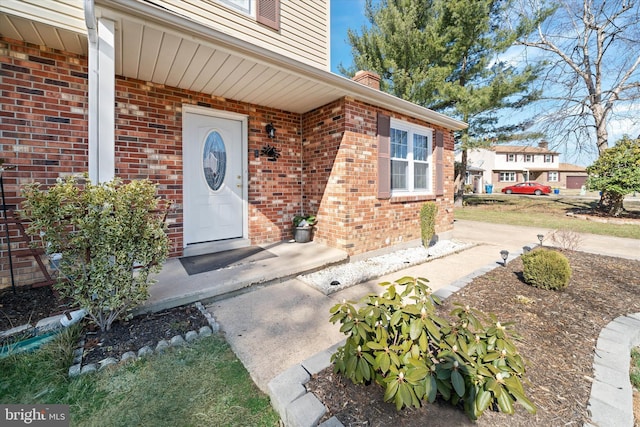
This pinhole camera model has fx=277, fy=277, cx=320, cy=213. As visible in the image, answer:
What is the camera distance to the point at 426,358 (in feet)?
4.98

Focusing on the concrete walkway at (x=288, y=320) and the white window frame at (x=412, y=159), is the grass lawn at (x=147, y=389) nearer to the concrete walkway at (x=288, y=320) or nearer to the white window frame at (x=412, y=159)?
the concrete walkway at (x=288, y=320)

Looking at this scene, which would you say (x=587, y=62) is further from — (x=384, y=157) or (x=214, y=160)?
(x=214, y=160)

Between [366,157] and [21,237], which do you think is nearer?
Result: [21,237]

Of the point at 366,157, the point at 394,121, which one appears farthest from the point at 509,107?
the point at 366,157

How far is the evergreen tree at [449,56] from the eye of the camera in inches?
417

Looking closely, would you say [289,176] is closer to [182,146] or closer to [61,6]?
[182,146]

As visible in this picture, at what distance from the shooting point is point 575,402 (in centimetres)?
166

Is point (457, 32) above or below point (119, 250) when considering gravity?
above

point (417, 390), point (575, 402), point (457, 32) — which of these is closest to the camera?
point (417, 390)

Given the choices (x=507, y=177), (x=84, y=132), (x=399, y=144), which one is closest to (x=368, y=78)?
(x=399, y=144)

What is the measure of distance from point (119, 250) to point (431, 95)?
40.4ft

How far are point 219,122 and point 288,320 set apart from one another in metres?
3.45

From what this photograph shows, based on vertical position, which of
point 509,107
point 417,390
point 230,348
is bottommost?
point 230,348

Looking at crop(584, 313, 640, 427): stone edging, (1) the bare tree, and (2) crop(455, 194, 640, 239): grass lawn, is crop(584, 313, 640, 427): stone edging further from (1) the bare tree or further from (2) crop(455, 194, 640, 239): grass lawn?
(1) the bare tree
